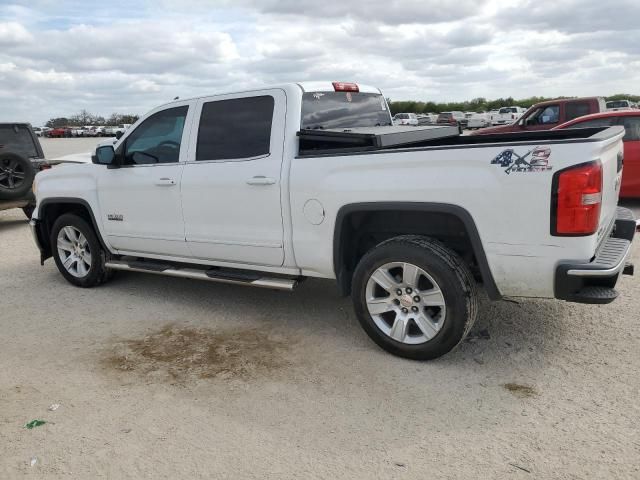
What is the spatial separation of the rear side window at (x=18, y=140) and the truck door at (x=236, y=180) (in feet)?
21.0

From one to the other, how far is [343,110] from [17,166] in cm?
673

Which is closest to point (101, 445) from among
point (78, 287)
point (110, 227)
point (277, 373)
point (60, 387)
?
point (60, 387)

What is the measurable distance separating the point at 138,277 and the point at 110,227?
961 millimetres

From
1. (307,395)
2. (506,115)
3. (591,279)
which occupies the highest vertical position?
(591,279)

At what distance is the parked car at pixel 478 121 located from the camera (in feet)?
140

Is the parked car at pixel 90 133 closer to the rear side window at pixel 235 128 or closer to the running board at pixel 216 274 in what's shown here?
the running board at pixel 216 274

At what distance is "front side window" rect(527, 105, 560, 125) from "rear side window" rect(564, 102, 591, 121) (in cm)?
23

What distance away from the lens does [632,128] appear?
8.76 meters

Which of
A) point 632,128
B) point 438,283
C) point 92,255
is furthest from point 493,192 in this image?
point 632,128

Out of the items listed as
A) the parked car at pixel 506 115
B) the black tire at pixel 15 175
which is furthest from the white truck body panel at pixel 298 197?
the parked car at pixel 506 115

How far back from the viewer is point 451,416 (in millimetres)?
3230

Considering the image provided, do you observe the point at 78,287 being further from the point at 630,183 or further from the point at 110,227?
the point at 630,183

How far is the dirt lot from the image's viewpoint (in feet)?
9.41

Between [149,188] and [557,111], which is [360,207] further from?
[557,111]
